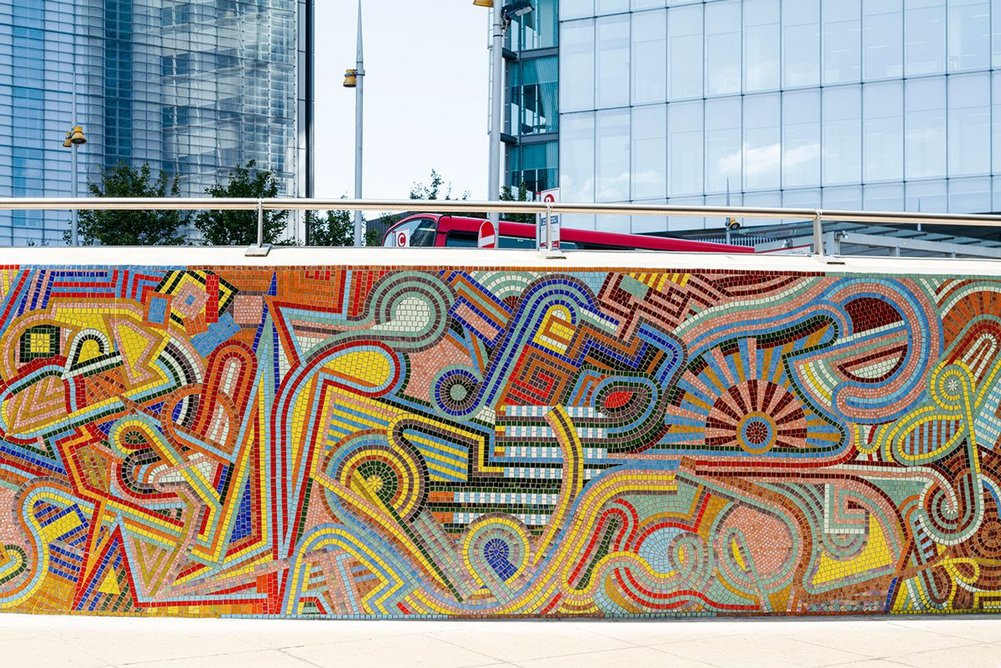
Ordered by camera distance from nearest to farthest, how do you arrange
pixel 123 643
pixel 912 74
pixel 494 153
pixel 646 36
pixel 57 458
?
pixel 123 643
pixel 57 458
pixel 494 153
pixel 912 74
pixel 646 36

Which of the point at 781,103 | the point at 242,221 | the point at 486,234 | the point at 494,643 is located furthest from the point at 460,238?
the point at 781,103

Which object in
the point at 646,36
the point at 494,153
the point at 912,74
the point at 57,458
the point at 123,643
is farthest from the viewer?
the point at 646,36

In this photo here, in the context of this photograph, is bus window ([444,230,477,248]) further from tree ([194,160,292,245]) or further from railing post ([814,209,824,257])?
railing post ([814,209,824,257])

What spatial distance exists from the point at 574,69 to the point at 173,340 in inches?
1457

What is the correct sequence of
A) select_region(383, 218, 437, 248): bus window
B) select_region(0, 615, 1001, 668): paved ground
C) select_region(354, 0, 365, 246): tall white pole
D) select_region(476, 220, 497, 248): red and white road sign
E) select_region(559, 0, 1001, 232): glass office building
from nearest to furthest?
select_region(0, 615, 1001, 668): paved ground → select_region(476, 220, 497, 248): red and white road sign → select_region(383, 218, 437, 248): bus window → select_region(354, 0, 365, 246): tall white pole → select_region(559, 0, 1001, 232): glass office building

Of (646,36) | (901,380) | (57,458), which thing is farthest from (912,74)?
(57,458)

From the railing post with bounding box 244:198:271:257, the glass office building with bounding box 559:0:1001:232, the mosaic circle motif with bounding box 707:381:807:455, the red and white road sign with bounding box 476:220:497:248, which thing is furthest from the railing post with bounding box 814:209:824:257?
the glass office building with bounding box 559:0:1001:232

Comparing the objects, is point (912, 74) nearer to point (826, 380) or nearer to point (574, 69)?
point (574, 69)

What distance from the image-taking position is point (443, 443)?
283 inches

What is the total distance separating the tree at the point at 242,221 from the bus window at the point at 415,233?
2.06m

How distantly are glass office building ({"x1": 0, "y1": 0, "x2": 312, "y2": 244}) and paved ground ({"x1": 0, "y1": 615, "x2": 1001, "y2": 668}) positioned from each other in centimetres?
4391

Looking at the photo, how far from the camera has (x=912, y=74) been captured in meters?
38.3

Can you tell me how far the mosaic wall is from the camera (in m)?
7.12

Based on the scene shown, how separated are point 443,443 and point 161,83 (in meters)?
50.5
